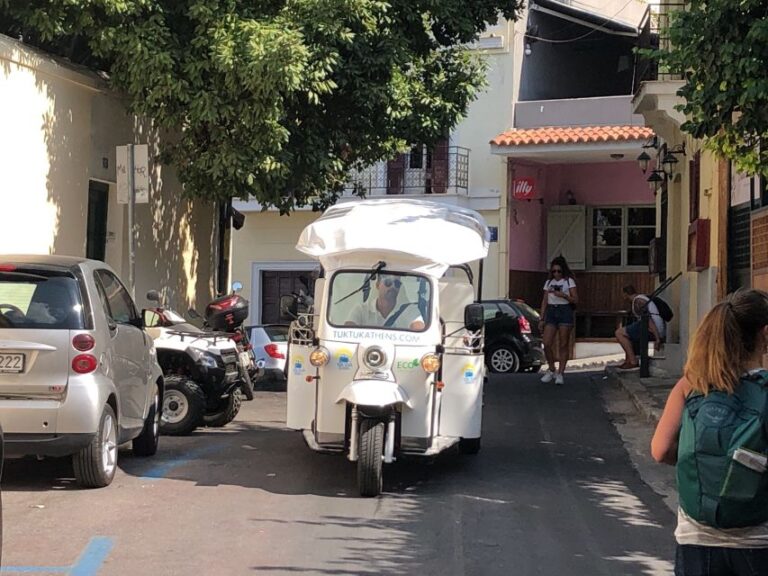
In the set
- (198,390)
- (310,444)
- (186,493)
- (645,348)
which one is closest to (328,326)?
(310,444)

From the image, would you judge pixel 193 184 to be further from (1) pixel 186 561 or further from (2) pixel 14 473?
(1) pixel 186 561

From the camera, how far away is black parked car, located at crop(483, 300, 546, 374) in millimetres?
20312

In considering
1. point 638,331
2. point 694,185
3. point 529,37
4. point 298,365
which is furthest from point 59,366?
point 529,37

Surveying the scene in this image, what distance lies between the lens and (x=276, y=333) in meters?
17.0

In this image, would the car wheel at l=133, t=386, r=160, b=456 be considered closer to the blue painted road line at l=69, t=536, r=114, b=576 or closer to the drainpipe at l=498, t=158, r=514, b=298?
the blue painted road line at l=69, t=536, r=114, b=576

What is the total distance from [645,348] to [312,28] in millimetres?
7084

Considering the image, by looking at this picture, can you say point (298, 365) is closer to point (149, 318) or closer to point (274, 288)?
point (149, 318)

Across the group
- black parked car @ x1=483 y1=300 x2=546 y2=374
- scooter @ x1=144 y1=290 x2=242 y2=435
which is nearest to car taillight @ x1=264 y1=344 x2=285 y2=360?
scooter @ x1=144 y1=290 x2=242 y2=435

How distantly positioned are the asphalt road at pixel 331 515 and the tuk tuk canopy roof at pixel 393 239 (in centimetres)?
191

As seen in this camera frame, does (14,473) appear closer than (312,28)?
Yes

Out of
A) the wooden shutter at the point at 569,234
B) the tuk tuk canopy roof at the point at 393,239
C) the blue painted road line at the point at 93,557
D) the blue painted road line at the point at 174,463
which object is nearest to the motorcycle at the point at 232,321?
the blue painted road line at the point at 174,463

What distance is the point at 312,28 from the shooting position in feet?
43.7

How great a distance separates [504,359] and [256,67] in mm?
9583

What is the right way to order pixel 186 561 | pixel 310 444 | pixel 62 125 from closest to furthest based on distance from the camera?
pixel 186 561 → pixel 310 444 → pixel 62 125
